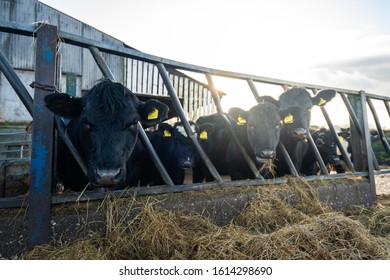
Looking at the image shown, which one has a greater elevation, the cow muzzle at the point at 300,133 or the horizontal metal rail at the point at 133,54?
the horizontal metal rail at the point at 133,54

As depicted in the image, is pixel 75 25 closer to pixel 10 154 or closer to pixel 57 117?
pixel 10 154

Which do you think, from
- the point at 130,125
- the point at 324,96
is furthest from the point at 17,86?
the point at 324,96

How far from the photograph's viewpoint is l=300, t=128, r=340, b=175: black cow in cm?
611

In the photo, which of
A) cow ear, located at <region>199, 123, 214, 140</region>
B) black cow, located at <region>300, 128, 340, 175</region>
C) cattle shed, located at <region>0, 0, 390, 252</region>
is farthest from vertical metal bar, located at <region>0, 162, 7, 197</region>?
black cow, located at <region>300, 128, 340, 175</region>

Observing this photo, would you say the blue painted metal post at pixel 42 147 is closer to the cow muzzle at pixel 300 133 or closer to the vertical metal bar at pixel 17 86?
the vertical metal bar at pixel 17 86

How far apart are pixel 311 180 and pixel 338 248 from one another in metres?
1.81

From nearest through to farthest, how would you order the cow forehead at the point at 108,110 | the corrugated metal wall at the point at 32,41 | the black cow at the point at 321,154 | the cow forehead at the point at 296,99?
the cow forehead at the point at 108,110 < the cow forehead at the point at 296,99 < the black cow at the point at 321,154 < the corrugated metal wall at the point at 32,41

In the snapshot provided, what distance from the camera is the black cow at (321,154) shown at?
6.11 m

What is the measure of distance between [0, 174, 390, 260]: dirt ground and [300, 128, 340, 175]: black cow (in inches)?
203

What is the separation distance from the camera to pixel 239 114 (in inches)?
177

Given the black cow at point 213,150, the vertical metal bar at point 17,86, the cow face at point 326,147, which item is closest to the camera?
the vertical metal bar at point 17,86

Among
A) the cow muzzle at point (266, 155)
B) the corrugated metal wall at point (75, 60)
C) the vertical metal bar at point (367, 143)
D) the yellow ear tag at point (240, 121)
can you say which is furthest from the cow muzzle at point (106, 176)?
the corrugated metal wall at point (75, 60)

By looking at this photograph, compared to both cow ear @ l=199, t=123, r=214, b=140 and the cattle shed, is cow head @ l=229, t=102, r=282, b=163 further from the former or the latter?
cow ear @ l=199, t=123, r=214, b=140
